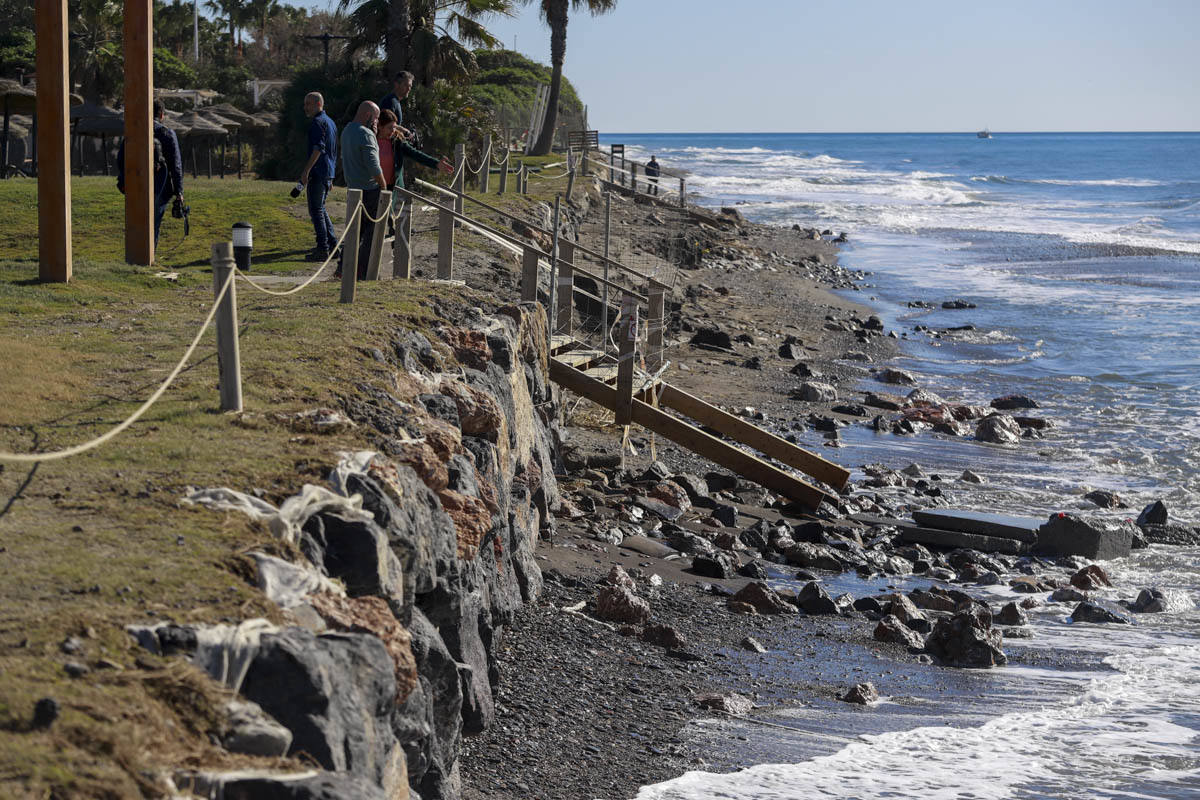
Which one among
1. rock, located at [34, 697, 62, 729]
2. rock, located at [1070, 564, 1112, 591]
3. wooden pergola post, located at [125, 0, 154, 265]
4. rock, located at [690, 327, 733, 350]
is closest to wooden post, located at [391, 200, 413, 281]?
wooden pergola post, located at [125, 0, 154, 265]

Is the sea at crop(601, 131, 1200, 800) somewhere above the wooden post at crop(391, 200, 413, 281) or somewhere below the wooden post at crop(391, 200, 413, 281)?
below

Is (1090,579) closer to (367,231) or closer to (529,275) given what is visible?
(529,275)

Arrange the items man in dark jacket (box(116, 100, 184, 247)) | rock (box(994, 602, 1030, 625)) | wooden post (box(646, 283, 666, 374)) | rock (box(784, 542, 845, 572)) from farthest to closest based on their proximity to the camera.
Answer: wooden post (box(646, 283, 666, 374)) < man in dark jacket (box(116, 100, 184, 247)) < rock (box(784, 542, 845, 572)) < rock (box(994, 602, 1030, 625))

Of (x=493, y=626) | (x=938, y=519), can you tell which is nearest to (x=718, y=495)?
(x=938, y=519)

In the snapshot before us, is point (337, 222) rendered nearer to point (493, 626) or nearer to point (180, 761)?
point (493, 626)

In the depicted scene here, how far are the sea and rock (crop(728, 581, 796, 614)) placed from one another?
2.94ft

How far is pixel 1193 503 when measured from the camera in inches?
576

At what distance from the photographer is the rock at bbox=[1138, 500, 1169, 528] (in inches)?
528

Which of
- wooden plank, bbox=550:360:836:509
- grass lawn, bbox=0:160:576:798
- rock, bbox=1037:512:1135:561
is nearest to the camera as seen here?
grass lawn, bbox=0:160:576:798

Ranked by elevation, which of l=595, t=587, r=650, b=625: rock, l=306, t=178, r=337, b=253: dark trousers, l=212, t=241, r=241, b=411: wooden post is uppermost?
l=306, t=178, r=337, b=253: dark trousers

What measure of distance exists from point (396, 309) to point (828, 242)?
40.4 meters

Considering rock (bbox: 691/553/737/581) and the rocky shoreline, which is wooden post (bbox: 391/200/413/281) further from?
rock (bbox: 691/553/737/581)

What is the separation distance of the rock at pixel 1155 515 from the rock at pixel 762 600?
537 cm

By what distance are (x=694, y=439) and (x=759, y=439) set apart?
1020 mm
